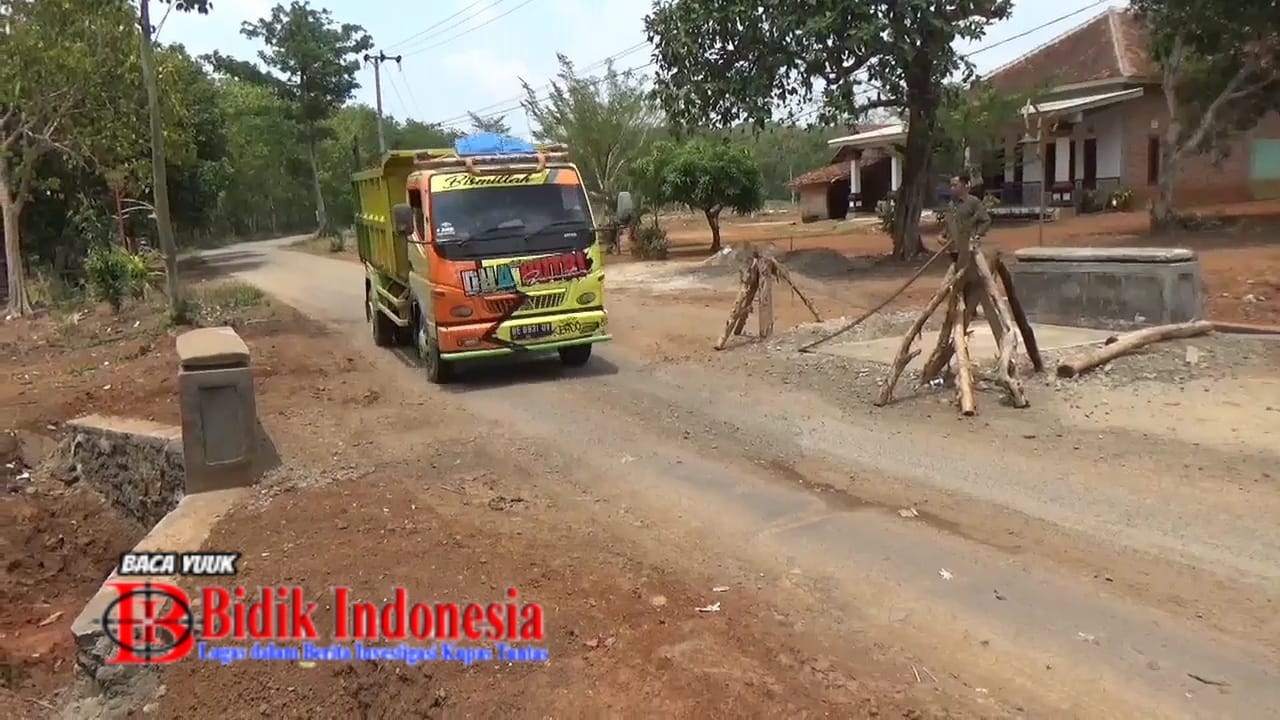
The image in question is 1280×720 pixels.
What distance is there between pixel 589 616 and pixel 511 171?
707cm

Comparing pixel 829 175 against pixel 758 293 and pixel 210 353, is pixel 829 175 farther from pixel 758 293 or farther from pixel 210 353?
pixel 210 353

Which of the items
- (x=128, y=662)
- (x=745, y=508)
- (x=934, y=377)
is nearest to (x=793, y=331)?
(x=934, y=377)

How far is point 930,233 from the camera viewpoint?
3052cm

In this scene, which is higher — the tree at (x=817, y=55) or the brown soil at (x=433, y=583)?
the tree at (x=817, y=55)

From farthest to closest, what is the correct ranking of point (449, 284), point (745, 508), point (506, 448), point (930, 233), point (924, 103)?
point (930, 233)
point (924, 103)
point (449, 284)
point (506, 448)
point (745, 508)

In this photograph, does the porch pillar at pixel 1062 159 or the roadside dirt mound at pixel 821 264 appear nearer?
the roadside dirt mound at pixel 821 264

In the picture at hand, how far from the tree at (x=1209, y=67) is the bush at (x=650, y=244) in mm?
12230

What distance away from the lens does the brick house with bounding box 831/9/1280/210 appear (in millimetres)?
31125

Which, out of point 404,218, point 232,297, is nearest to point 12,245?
point 232,297

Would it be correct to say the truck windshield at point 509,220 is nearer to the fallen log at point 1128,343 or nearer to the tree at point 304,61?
the fallen log at point 1128,343

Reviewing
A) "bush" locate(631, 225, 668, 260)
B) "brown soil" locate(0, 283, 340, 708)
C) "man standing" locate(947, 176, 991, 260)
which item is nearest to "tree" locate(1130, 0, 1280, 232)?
"bush" locate(631, 225, 668, 260)

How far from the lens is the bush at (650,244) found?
29.5 meters

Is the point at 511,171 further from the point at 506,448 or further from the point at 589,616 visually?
the point at 589,616

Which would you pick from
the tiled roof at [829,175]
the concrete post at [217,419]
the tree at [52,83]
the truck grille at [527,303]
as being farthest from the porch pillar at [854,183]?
the concrete post at [217,419]
